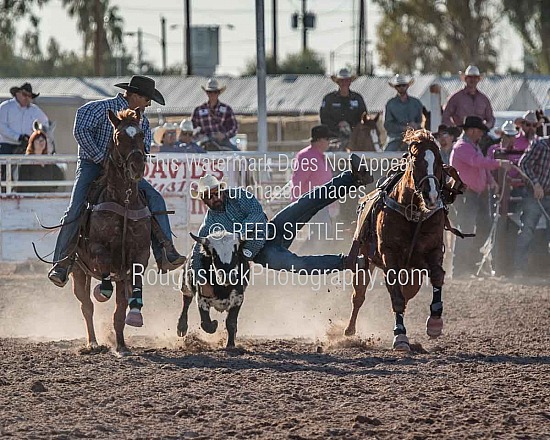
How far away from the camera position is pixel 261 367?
26.6 feet

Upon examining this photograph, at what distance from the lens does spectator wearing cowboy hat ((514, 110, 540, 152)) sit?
15.0 meters

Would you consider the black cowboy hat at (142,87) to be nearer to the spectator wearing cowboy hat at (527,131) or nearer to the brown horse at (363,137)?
the brown horse at (363,137)

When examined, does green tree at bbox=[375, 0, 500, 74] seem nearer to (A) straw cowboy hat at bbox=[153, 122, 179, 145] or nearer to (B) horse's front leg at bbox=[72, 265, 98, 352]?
(A) straw cowboy hat at bbox=[153, 122, 179, 145]

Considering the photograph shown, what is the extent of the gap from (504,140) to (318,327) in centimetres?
481

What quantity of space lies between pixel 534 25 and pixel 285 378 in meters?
46.7

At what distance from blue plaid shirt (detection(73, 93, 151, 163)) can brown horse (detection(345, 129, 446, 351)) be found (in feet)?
6.14

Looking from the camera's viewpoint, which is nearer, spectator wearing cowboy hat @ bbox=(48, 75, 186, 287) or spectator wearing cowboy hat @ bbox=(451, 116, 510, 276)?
spectator wearing cowboy hat @ bbox=(48, 75, 186, 287)

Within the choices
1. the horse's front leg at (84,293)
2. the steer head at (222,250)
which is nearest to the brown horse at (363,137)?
the steer head at (222,250)

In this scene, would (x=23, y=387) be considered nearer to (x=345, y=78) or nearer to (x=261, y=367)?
(x=261, y=367)

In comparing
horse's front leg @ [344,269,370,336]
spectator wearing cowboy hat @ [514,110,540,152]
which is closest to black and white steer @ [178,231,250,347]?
horse's front leg @ [344,269,370,336]

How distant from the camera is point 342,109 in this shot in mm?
15312

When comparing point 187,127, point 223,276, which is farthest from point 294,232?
point 187,127

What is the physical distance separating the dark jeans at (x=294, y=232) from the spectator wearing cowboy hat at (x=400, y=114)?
483 centimetres

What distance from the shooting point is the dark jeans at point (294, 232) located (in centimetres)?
978
